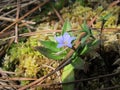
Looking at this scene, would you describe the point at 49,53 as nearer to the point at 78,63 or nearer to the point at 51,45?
the point at 51,45

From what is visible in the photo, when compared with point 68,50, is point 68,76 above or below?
below

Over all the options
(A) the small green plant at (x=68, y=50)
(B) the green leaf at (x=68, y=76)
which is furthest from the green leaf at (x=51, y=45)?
(B) the green leaf at (x=68, y=76)

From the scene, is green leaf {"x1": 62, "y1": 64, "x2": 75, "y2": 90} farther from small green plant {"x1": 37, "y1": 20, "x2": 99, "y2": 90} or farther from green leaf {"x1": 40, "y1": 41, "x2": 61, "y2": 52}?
green leaf {"x1": 40, "y1": 41, "x2": 61, "y2": 52}

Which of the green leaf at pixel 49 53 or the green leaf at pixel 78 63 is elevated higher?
the green leaf at pixel 49 53

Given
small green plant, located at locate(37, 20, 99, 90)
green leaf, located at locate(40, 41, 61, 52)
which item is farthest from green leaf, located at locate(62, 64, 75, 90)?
green leaf, located at locate(40, 41, 61, 52)

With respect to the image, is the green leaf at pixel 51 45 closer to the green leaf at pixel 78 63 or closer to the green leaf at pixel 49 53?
the green leaf at pixel 49 53

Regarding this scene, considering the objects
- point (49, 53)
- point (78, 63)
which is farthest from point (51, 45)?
point (78, 63)

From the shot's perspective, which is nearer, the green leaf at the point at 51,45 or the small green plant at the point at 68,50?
the small green plant at the point at 68,50

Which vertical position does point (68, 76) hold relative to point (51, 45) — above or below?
below

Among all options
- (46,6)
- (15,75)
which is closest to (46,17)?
(46,6)

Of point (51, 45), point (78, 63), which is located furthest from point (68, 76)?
point (51, 45)
